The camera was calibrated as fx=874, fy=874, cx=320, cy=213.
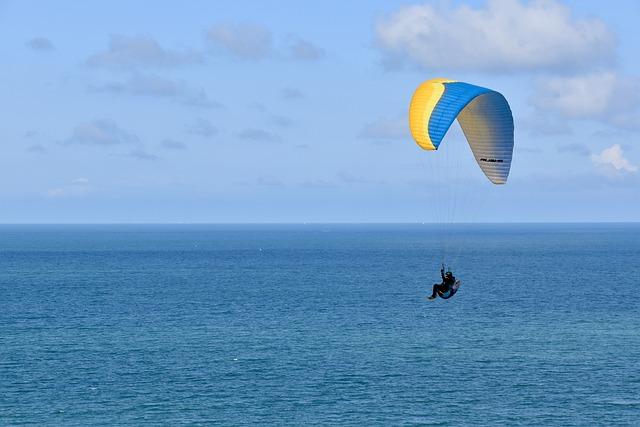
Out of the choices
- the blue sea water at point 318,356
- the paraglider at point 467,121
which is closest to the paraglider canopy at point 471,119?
the paraglider at point 467,121

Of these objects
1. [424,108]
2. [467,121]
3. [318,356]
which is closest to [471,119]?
[467,121]

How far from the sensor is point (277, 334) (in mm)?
82875

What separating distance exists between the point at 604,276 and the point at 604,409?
10363cm

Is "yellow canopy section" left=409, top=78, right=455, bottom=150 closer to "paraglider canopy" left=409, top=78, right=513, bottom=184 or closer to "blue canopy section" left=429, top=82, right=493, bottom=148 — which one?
"paraglider canopy" left=409, top=78, right=513, bottom=184

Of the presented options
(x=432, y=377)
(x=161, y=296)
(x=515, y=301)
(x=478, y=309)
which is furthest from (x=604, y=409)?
(x=161, y=296)

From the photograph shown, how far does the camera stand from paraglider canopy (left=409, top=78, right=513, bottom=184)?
139ft

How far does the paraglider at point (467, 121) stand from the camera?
139ft

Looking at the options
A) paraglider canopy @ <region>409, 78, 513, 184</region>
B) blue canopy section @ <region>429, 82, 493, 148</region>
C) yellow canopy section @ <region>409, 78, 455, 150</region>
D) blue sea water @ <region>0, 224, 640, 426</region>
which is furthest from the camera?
blue sea water @ <region>0, 224, 640, 426</region>

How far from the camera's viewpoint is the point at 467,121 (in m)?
47.4

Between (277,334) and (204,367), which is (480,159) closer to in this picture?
(204,367)

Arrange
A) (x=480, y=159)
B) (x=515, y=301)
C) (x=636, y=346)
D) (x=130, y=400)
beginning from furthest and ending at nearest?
(x=515, y=301), (x=636, y=346), (x=130, y=400), (x=480, y=159)

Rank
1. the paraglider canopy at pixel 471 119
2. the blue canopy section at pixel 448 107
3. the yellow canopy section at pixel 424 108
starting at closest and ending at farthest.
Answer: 1. the blue canopy section at pixel 448 107
2. the paraglider canopy at pixel 471 119
3. the yellow canopy section at pixel 424 108

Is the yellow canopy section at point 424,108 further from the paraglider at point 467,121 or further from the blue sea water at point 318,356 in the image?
the blue sea water at point 318,356

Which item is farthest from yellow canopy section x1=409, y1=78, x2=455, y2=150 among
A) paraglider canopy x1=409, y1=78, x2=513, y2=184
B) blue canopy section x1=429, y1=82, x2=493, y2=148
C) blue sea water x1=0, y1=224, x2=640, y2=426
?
blue sea water x1=0, y1=224, x2=640, y2=426
